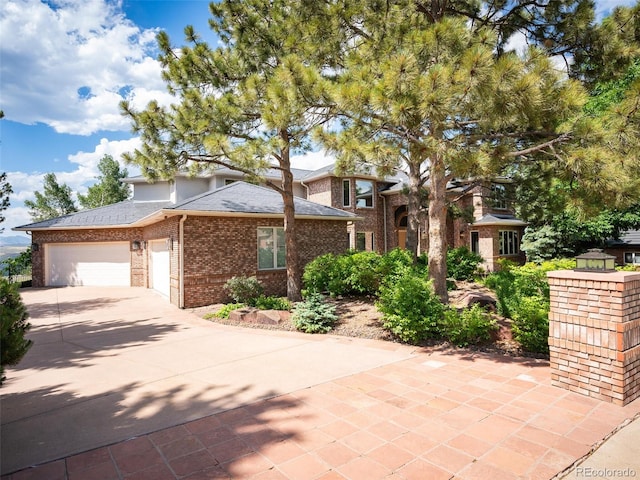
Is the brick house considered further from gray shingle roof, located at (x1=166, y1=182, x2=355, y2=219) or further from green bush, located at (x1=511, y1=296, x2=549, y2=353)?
green bush, located at (x1=511, y1=296, x2=549, y2=353)

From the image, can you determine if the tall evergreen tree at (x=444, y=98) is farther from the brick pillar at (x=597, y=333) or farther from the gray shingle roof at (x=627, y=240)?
the gray shingle roof at (x=627, y=240)

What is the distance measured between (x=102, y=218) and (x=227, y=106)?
12.8 m

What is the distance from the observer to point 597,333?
153 inches

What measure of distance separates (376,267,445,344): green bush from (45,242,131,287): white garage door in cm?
1472

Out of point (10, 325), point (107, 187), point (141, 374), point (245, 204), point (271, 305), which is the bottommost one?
point (141, 374)

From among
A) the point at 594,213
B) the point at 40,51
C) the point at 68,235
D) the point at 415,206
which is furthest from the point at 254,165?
the point at 68,235

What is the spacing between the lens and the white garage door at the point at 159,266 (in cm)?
1288

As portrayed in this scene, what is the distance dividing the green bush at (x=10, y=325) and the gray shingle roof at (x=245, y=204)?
6479mm

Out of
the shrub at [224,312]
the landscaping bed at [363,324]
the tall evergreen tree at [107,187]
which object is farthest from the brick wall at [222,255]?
the tall evergreen tree at [107,187]

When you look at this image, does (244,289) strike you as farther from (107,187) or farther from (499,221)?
(107,187)

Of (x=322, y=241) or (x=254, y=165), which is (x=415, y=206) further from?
(x=254, y=165)

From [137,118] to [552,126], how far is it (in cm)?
880

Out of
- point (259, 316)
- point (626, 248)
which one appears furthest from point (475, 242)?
point (259, 316)

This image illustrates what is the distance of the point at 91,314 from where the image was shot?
10148 mm
